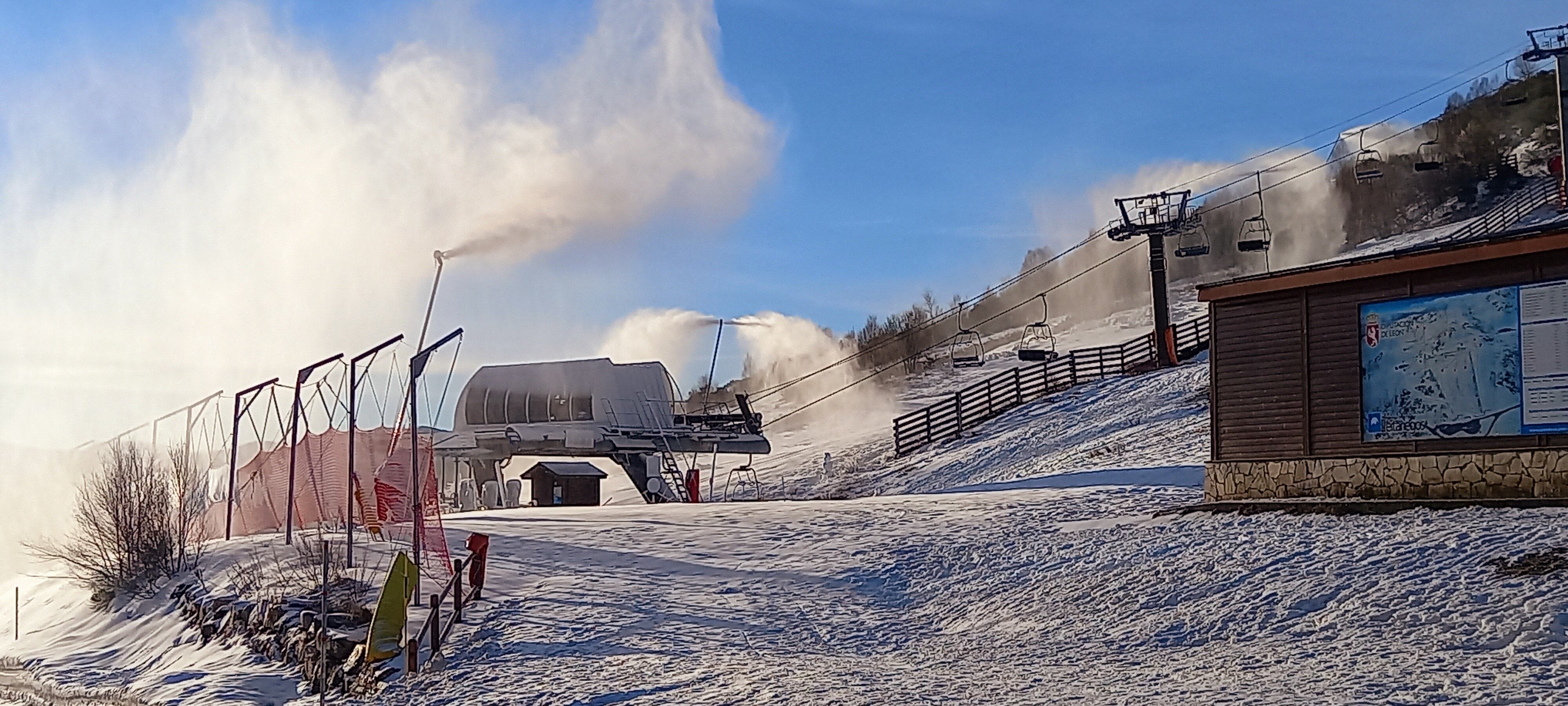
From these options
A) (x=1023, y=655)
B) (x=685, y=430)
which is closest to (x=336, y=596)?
(x=1023, y=655)

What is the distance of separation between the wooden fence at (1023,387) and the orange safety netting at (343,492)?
17.1 metres

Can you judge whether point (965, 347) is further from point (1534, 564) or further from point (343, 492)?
point (1534, 564)

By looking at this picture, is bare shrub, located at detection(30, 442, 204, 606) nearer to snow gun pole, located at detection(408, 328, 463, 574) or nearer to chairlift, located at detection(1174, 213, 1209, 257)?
snow gun pole, located at detection(408, 328, 463, 574)

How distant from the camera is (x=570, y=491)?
40062mm

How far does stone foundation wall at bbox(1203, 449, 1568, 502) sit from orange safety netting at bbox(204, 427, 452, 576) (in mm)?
11756

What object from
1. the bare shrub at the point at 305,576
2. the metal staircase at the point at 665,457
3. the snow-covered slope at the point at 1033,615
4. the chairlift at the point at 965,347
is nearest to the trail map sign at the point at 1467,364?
the snow-covered slope at the point at 1033,615

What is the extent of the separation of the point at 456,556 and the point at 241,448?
3693cm

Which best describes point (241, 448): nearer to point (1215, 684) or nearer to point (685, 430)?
point (685, 430)

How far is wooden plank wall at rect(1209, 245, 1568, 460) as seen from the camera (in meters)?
19.0

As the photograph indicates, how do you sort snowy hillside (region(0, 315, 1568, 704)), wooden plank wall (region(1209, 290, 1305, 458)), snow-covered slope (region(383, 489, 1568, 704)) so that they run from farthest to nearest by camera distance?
wooden plank wall (region(1209, 290, 1305, 458)), snowy hillside (region(0, 315, 1568, 704)), snow-covered slope (region(383, 489, 1568, 704))

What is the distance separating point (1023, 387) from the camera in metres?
48.9

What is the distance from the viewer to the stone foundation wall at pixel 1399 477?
1767 cm

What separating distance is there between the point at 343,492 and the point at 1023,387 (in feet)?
89.7

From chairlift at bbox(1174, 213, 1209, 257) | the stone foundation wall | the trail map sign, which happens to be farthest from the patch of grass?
chairlift at bbox(1174, 213, 1209, 257)
